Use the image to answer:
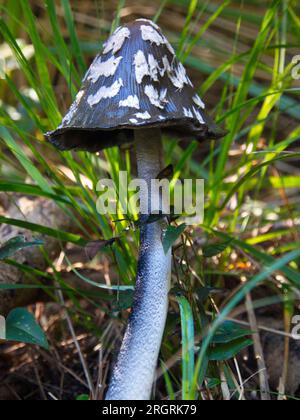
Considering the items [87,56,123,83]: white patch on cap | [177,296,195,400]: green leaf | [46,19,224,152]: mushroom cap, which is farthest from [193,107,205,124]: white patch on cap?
[177,296,195,400]: green leaf

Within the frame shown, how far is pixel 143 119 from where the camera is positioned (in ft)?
3.93

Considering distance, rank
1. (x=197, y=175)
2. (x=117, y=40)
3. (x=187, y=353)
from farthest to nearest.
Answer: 1. (x=197, y=175)
2. (x=117, y=40)
3. (x=187, y=353)

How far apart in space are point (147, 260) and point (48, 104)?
0.61 m

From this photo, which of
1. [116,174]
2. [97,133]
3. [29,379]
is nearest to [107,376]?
[29,379]

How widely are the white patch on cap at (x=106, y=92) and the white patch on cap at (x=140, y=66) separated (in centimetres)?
5

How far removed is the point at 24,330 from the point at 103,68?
71 centimetres

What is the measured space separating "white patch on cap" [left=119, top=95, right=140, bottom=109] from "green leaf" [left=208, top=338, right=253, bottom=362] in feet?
2.11

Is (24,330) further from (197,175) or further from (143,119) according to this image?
(197,175)

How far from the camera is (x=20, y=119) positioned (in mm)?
2797

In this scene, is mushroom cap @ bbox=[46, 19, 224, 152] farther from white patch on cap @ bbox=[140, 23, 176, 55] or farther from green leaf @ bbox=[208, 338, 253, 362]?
green leaf @ bbox=[208, 338, 253, 362]

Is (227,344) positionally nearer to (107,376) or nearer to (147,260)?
(147,260)

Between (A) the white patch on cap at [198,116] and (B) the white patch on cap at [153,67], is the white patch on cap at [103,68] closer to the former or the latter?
(B) the white patch on cap at [153,67]

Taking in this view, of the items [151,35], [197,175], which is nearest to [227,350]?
[151,35]

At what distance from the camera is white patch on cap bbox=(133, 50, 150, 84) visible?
4.20 ft
